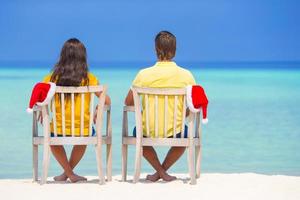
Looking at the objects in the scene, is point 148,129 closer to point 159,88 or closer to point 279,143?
point 159,88

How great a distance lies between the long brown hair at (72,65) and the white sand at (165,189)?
61cm

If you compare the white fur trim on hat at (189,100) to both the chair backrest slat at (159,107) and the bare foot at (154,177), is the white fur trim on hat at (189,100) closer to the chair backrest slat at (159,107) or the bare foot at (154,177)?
the chair backrest slat at (159,107)

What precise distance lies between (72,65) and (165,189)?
0.92 meters

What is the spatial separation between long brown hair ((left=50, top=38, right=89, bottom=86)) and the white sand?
0.61 metres

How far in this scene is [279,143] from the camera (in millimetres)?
9766

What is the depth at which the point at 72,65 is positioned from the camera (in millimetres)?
5984

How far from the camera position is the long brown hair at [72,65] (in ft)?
19.6

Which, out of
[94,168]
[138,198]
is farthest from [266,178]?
Result: [94,168]

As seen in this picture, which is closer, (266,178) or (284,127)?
(266,178)

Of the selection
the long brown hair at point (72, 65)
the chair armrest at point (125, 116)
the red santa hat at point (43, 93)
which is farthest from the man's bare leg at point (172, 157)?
the red santa hat at point (43, 93)

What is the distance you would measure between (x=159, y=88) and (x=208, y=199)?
817mm

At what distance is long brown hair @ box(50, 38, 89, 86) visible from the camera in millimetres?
5961

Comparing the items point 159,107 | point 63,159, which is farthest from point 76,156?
point 159,107

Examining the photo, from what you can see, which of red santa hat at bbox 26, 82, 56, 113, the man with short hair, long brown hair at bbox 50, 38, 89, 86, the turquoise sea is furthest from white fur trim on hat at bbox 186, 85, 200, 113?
the turquoise sea
